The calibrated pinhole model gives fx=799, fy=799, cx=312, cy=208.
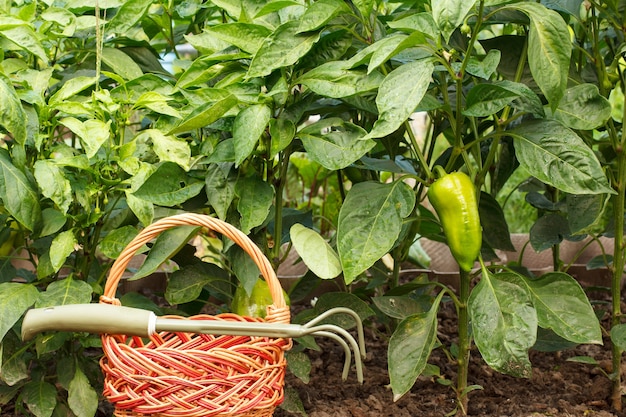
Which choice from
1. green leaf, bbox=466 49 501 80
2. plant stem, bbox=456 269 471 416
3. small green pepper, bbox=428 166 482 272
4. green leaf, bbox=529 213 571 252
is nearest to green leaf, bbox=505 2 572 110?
green leaf, bbox=466 49 501 80

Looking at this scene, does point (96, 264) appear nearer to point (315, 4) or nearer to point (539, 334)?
point (315, 4)

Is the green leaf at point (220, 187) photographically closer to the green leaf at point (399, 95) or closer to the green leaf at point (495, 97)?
the green leaf at point (399, 95)

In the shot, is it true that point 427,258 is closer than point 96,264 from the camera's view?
No

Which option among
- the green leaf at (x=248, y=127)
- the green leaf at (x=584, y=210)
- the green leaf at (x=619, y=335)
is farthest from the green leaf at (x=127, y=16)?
the green leaf at (x=619, y=335)

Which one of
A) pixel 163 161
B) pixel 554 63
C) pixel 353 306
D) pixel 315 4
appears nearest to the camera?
pixel 554 63

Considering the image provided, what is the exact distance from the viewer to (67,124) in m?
1.57

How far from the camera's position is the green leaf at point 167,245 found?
156 cm

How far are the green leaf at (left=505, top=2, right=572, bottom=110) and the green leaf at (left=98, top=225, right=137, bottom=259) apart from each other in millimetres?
865

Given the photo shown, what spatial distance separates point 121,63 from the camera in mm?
1856

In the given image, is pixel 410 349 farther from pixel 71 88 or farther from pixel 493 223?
pixel 71 88

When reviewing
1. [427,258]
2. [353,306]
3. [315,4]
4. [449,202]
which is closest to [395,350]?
[353,306]

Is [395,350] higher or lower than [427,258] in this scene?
higher

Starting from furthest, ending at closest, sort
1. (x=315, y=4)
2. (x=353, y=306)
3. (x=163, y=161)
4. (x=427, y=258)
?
1. (x=427, y=258)
2. (x=353, y=306)
3. (x=163, y=161)
4. (x=315, y=4)

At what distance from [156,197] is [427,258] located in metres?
1.43
